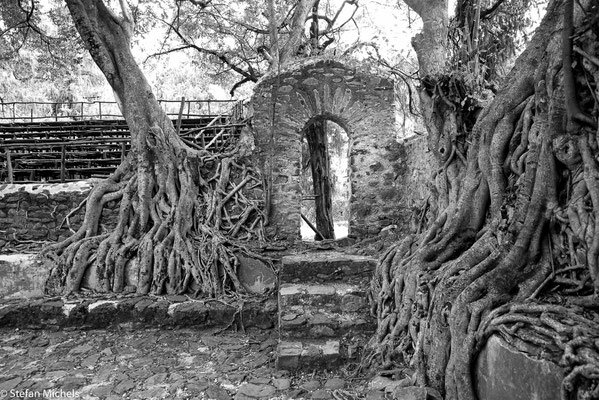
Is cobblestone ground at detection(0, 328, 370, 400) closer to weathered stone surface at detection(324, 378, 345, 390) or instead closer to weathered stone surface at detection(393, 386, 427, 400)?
weathered stone surface at detection(324, 378, 345, 390)

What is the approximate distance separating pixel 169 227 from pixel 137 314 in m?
1.24

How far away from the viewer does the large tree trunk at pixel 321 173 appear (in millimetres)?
9031

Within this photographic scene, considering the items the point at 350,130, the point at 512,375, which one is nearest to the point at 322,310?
the point at 512,375

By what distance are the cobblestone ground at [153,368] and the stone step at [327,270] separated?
70cm

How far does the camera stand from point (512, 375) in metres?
1.96

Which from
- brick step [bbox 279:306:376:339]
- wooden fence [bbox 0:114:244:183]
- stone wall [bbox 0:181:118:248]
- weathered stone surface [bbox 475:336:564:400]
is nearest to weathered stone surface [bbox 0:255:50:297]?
stone wall [bbox 0:181:118:248]

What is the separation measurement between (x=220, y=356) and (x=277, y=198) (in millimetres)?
2935

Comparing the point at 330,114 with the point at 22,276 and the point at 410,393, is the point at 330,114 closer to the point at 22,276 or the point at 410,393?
the point at 410,393

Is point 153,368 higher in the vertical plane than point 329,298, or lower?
lower

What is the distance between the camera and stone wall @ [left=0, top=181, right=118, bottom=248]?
6.10 meters

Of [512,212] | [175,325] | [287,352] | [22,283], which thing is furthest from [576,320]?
[22,283]

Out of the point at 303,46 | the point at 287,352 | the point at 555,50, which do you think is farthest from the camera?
the point at 303,46

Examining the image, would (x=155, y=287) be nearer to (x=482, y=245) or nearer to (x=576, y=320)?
(x=482, y=245)

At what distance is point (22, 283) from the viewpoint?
5.41 metres
